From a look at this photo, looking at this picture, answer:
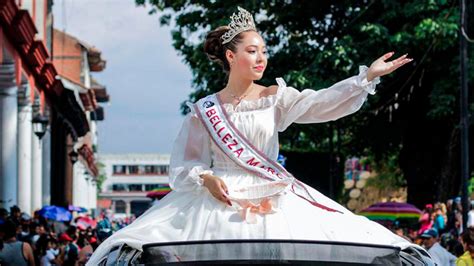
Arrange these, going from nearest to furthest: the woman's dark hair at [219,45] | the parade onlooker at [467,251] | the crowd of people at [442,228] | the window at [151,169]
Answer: the woman's dark hair at [219,45]
the parade onlooker at [467,251]
the crowd of people at [442,228]
the window at [151,169]

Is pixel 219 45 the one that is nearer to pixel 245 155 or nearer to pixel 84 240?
pixel 245 155

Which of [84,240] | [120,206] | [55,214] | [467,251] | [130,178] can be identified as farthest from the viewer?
[130,178]

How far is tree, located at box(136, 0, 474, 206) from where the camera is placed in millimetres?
28625

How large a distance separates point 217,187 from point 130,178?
166 m

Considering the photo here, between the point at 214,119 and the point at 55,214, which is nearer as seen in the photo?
the point at 214,119

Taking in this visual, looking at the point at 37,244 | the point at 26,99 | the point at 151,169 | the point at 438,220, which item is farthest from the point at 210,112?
the point at 151,169

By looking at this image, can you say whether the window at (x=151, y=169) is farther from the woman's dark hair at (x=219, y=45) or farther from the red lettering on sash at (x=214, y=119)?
the red lettering on sash at (x=214, y=119)

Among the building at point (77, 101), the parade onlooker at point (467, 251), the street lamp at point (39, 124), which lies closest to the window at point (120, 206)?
the building at point (77, 101)

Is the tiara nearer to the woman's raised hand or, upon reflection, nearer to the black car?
the woman's raised hand

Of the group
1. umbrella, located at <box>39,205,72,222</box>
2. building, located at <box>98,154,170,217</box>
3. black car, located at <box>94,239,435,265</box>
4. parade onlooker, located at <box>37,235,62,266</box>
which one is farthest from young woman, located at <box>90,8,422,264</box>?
building, located at <box>98,154,170,217</box>

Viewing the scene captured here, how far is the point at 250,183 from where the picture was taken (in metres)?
6.22

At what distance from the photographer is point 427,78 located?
3194 centimetres

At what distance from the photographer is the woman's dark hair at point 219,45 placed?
653 cm

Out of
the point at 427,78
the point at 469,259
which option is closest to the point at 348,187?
the point at 427,78
